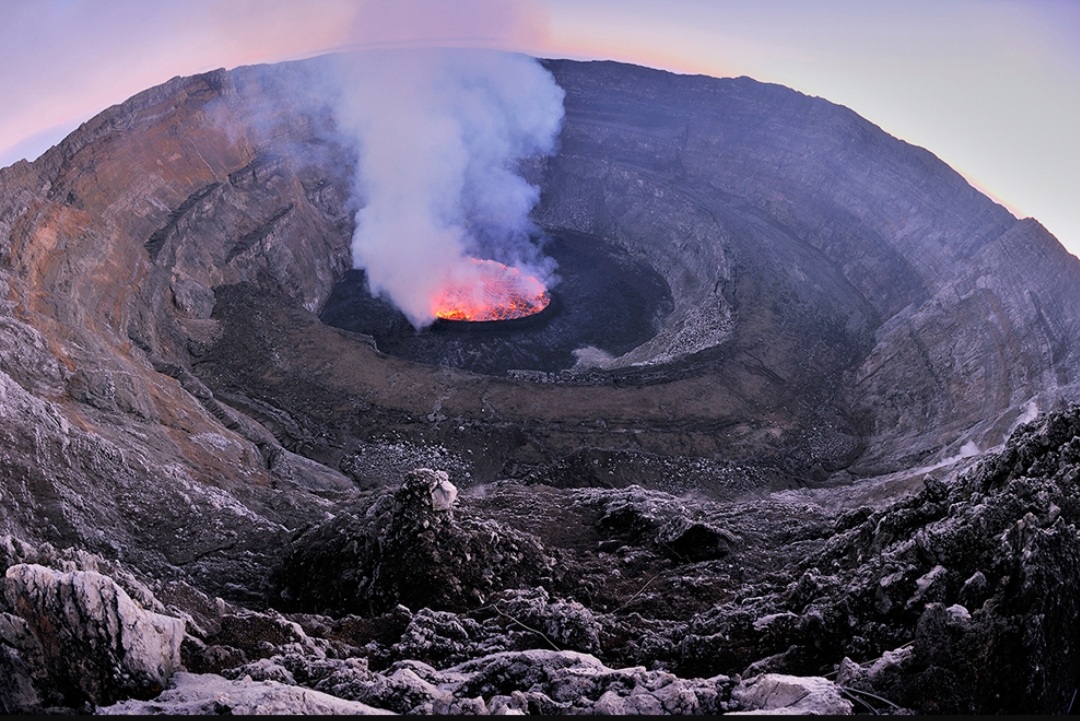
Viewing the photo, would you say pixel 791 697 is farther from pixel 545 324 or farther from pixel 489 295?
pixel 489 295

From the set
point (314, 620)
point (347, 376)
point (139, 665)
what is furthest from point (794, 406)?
point (139, 665)

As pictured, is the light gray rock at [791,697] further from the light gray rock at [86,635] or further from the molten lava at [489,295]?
the molten lava at [489,295]

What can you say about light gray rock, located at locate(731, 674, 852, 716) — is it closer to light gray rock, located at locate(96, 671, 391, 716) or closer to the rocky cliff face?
the rocky cliff face

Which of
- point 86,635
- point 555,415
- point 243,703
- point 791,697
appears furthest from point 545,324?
point 243,703

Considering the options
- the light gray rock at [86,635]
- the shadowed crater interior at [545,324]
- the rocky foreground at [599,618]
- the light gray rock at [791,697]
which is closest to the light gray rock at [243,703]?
the rocky foreground at [599,618]

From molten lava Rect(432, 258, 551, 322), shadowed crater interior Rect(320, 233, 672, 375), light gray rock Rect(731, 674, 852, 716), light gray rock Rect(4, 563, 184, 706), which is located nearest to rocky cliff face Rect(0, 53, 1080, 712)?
light gray rock Rect(4, 563, 184, 706)
